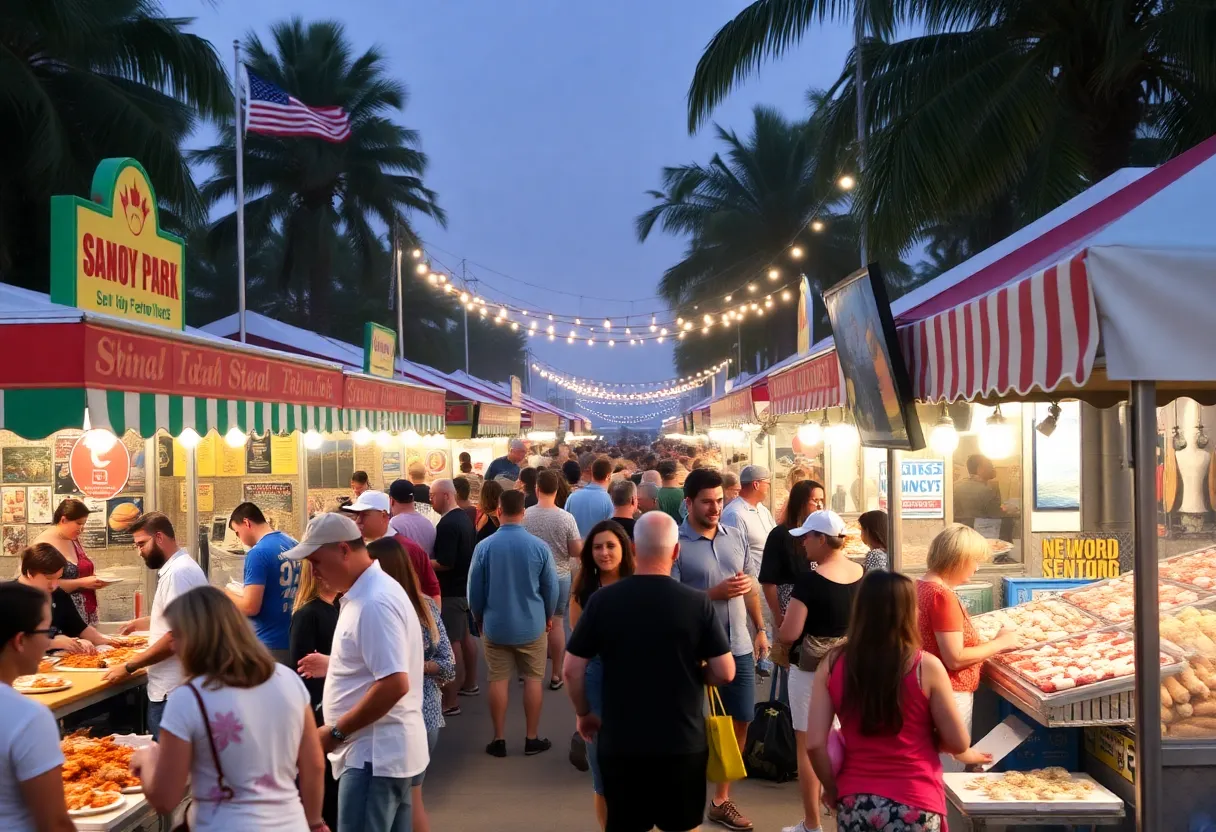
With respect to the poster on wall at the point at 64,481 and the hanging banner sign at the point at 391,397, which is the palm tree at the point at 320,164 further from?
the poster on wall at the point at 64,481

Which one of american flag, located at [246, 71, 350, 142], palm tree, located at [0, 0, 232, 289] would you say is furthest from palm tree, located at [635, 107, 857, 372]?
american flag, located at [246, 71, 350, 142]

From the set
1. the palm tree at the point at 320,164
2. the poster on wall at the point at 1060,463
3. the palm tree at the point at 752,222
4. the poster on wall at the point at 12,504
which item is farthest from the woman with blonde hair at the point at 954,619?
the palm tree at the point at 752,222

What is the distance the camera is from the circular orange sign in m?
7.93

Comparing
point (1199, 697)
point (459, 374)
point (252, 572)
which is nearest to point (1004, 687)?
point (1199, 697)

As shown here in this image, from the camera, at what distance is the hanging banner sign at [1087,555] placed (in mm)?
7234

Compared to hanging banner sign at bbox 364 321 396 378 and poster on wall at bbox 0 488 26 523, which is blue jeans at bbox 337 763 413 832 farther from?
hanging banner sign at bbox 364 321 396 378

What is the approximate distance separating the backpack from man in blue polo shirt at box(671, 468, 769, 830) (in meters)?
0.53

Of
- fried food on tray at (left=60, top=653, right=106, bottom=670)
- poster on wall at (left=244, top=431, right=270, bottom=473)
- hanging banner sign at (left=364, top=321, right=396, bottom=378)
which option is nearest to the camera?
fried food on tray at (left=60, top=653, right=106, bottom=670)

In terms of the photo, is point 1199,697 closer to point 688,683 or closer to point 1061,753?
point 1061,753

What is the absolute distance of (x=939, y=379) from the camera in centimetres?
498

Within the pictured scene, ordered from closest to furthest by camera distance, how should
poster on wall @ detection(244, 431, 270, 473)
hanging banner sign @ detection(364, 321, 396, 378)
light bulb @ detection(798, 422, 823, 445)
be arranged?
poster on wall @ detection(244, 431, 270, 473)
light bulb @ detection(798, 422, 823, 445)
hanging banner sign @ detection(364, 321, 396, 378)

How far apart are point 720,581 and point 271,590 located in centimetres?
279

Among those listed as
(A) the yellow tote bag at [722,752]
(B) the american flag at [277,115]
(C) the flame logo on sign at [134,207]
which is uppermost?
(B) the american flag at [277,115]

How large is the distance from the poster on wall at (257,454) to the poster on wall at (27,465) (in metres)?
2.33
